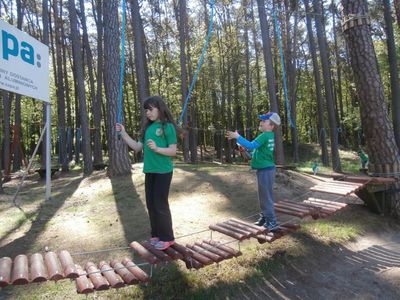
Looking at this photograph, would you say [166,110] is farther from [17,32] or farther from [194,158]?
[194,158]

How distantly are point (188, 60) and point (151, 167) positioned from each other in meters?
20.3

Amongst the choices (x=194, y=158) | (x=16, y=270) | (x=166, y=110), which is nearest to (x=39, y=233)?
(x=16, y=270)

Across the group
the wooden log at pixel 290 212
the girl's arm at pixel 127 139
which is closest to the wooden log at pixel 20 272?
the girl's arm at pixel 127 139

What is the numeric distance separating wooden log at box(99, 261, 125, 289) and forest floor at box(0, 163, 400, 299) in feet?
1.13

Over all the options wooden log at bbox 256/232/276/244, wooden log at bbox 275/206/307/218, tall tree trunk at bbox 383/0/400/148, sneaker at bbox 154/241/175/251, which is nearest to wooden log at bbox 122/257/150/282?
sneaker at bbox 154/241/175/251

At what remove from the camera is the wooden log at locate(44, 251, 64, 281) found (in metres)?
2.96

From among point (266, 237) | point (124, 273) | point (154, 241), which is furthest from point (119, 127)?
point (266, 237)

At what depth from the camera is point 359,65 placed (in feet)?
22.6

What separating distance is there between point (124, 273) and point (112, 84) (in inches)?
281

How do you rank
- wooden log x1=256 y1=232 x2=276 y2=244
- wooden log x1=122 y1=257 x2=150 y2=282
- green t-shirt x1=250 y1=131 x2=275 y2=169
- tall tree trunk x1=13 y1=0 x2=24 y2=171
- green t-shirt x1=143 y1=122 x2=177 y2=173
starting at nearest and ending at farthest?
wooden log x1=122 y1=257 x2=150 y2=282, green t-shirt x1=143 y1=122 x2=177 y2=173, wooden log x1=256 y1=232 x2=276 y2=244, green t-shirt x1=250 y1=131 x2=275 y2=169, tall tree trunk x1=13 y1=0 x2=24 y2=171

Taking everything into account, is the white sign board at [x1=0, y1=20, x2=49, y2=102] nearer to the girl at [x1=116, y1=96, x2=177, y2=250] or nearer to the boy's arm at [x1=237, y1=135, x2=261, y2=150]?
the girl at [x1=116, y1=96, x2=177, y2=250]

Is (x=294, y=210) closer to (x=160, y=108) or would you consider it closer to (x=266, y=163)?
(x=266, y=163)

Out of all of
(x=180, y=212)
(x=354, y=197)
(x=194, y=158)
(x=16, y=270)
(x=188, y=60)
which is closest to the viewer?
(x=16, y=270)

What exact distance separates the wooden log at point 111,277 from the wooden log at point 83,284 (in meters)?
0.16
